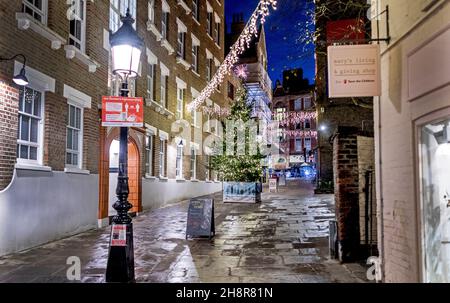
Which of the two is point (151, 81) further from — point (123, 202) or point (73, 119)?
point (123, 202)

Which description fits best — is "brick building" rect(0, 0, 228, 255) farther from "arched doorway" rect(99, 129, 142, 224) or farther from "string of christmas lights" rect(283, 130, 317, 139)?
"string of christmas lights" rect(283, 130, 317, 139)

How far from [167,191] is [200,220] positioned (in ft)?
29.5

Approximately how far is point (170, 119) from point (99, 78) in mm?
6969

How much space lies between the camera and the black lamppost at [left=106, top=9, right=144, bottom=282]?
6.56 metres

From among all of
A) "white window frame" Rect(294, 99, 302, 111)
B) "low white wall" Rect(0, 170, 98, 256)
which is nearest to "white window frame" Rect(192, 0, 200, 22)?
"low white wall" Rect(0, 170, 98, 256)

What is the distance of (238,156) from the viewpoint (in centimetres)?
2219

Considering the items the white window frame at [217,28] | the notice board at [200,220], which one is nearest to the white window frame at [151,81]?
the notice board at [200,220]

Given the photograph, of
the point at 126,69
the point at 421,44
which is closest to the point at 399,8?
the point at 421,44

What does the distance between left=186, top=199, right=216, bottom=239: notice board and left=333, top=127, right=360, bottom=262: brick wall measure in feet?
11.8

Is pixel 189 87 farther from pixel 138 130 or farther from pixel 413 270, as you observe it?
pixel 413 270

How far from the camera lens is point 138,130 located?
51.3ft

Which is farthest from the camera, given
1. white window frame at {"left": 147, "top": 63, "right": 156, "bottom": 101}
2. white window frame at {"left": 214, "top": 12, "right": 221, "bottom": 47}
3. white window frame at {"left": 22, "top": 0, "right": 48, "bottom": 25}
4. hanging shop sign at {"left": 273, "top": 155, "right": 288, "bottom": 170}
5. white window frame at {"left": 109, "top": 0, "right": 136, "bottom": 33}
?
hanging shop sign at {"left": 273, "top": 155, "right": 288, "bottom": 170}

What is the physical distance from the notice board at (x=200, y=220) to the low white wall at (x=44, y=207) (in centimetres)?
311

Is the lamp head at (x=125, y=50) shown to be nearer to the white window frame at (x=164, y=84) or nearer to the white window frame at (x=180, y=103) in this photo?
the white window frame at (x=164, y=84)
